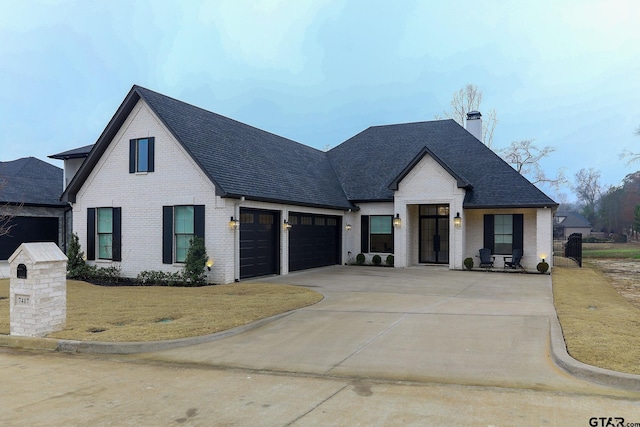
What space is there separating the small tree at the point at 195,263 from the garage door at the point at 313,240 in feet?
14.6

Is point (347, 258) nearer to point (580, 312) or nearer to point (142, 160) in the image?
point (142, 160)

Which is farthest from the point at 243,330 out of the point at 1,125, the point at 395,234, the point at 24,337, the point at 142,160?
the point at 1,125

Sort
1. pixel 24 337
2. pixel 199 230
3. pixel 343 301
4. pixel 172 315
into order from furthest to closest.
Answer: pixel 199 230
pixel 343 301
pixel 172 315
pixel 24 337

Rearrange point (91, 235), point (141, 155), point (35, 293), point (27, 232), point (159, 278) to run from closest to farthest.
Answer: point (35, 293) → point (159, 278) → point (141, 155) → point (91, 235) → point (27, 232)

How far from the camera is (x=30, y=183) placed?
23.4 m

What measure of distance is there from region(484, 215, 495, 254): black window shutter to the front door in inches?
77.1

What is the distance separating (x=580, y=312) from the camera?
10.1 m

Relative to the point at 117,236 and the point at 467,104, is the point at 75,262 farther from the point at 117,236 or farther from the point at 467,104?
the point at 467,104

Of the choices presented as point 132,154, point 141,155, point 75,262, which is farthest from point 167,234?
point 75,262

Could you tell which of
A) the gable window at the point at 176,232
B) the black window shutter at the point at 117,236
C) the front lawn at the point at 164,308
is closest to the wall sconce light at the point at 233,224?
the gable window at the point at 176,232

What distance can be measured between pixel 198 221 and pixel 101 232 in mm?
4881

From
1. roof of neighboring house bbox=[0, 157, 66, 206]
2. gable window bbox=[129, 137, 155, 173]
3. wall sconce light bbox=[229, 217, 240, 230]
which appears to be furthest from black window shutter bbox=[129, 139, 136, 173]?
roof of neighboring house bbox=[0, 157, 66, 206]

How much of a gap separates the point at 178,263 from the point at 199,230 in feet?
4.92

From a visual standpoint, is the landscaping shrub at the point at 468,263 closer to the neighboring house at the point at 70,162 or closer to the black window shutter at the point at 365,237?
the black window shutter at the point at 365,237
